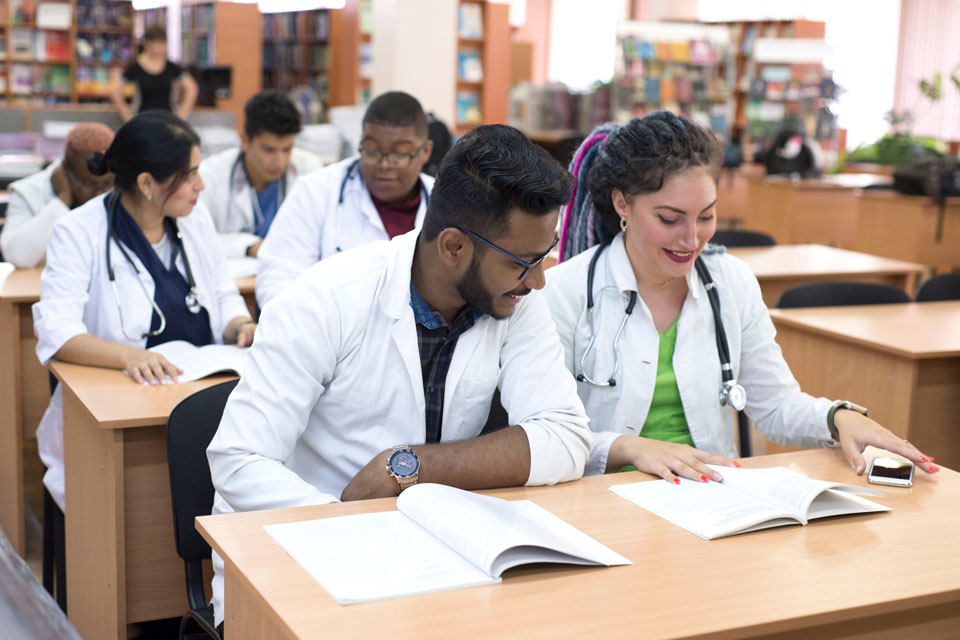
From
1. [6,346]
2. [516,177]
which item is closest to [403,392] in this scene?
[516,177]

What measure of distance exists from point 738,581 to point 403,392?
66cm

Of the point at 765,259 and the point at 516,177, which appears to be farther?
the point at 765,259

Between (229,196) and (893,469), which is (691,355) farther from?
(229,196)

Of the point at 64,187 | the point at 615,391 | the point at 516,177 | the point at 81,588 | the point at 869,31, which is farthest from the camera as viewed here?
the point at 869,31

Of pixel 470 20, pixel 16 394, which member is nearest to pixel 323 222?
pixel 16 394

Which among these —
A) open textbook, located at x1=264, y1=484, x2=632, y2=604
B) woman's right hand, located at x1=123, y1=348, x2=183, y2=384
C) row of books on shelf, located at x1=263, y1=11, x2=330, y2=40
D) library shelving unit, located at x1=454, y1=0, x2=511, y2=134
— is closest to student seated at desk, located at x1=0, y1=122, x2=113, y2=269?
woman's right hand, located at x1=123, y1=348, x2=183, y2=384

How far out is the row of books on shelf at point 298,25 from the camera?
11.6 meters

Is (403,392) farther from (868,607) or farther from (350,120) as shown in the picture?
(350,120)

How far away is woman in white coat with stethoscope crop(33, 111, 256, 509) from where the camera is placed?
2494 mm

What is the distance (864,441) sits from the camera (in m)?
1.91

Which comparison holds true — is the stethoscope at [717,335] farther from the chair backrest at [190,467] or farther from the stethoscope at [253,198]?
the stethoscope at [253,198]

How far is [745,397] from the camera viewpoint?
2143 millimetres

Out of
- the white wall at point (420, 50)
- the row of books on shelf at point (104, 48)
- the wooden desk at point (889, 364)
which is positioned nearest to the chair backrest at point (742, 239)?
the wooden desk at point (889, 364)

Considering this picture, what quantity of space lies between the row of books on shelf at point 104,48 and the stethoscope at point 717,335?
939cm
